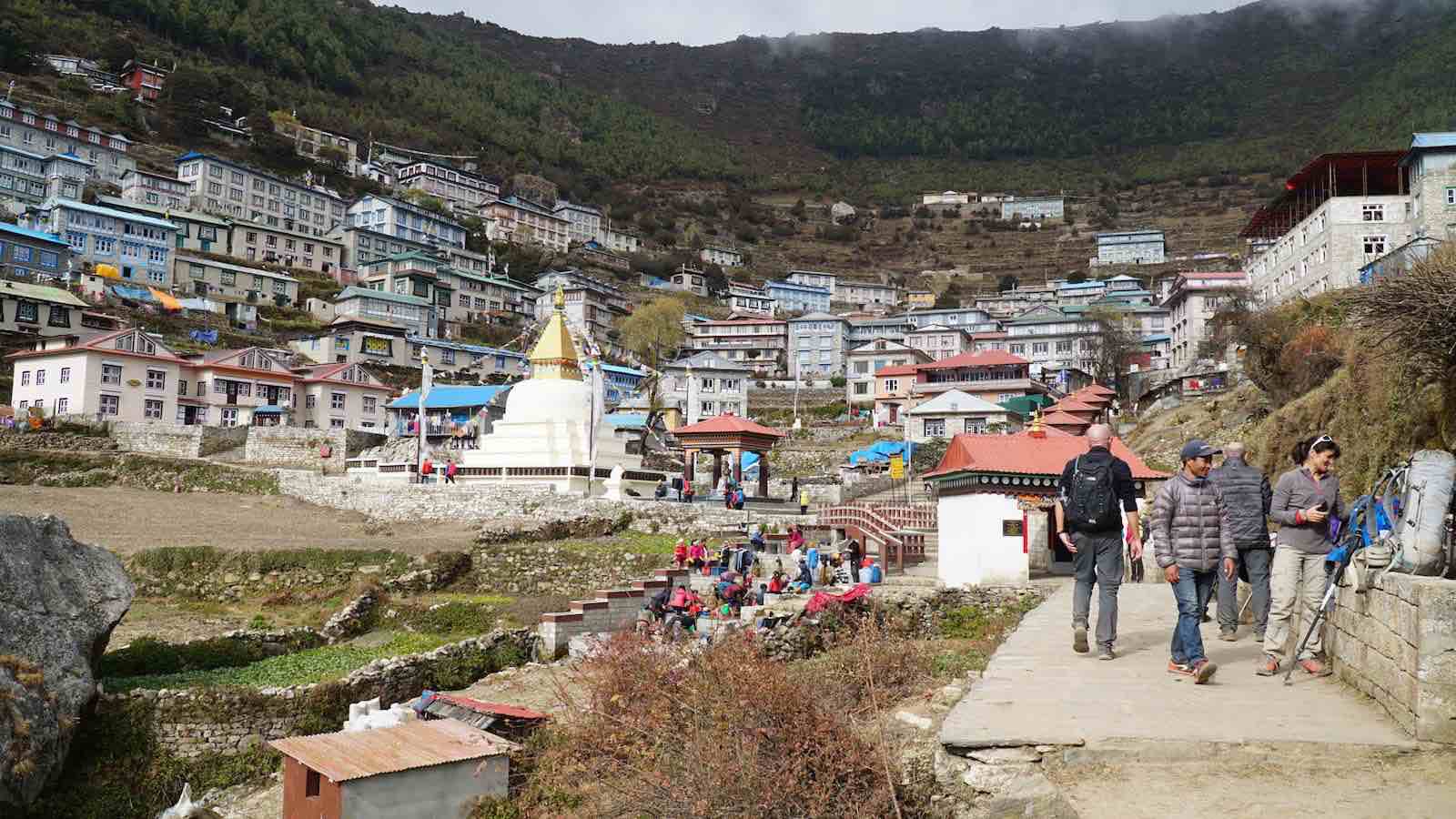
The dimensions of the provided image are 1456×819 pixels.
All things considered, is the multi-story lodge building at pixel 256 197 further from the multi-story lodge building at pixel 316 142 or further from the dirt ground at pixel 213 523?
the dirt ground at pixel 213 523

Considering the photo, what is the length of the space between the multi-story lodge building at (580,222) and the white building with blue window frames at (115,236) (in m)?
64.5

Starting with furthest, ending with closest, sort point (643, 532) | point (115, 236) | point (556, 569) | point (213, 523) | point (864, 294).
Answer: point (864, 294)
point (115, 236)
point (213, 523)
point (643, 532)
point (556, 569)

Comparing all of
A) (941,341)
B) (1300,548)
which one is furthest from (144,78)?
(1300,548)

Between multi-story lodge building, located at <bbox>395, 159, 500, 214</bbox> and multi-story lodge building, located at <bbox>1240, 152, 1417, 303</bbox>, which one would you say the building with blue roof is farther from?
multi-story lodge building, located at <bbox>395, 159, 500, 214</bbox>

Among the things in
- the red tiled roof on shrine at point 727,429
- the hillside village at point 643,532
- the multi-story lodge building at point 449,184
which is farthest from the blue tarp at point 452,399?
the multi-story lodge building at point 449,184

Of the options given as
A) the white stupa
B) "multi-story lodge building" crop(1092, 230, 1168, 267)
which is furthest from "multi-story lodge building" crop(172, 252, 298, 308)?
"multi-story lodge building" crop(1092, 230, 1168, 267)

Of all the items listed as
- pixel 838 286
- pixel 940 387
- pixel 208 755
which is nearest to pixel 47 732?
pixel 208 755

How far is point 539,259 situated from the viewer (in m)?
123

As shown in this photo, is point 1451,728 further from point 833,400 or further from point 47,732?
point 833,400

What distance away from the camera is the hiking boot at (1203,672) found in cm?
780

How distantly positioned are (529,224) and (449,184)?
39.1ft

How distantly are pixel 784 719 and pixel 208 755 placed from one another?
9.61 meters

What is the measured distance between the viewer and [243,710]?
46.6ft

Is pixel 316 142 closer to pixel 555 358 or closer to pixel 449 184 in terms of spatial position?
pixel 449 184
